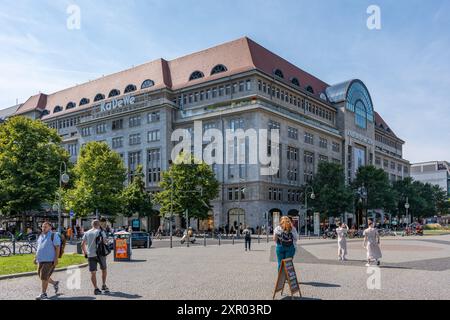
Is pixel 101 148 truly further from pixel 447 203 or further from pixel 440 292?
pixel 447 203

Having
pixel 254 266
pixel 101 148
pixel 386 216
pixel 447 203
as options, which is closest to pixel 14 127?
pixel 101 148

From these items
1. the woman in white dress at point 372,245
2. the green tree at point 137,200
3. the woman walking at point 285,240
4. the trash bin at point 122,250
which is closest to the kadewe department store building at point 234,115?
the green tree at point 137,200

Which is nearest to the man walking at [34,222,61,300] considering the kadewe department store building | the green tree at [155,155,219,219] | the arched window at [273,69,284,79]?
the green tree at [155,155,219,219]

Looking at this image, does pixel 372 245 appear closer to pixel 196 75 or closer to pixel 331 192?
pixel 331 192

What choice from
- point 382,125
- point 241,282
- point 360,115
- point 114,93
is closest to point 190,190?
point 114,93

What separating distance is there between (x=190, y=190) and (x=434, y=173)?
161721mm

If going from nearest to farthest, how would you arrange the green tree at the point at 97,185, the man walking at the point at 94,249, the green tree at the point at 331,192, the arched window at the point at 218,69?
the man walking at the point at 94,249 < the green tree at the point at 97,185 < the green tree at the point at 331,192 < the arched window at the point at 218,69

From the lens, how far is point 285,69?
79.6m

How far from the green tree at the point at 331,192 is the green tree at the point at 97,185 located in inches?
1091

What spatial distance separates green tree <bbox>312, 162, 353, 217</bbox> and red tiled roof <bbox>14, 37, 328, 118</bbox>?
16.7m

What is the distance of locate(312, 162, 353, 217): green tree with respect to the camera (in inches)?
2586

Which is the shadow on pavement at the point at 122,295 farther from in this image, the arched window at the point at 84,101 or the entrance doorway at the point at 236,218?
the arched window at the point at 84,101

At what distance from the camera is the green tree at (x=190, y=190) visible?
56.2m
